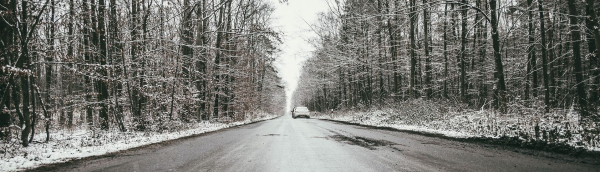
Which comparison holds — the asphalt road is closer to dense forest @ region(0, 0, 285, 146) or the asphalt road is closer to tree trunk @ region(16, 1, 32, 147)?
tree trunk @ region(16, 1, 32, 147)

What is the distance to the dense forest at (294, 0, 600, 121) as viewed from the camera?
10.9m

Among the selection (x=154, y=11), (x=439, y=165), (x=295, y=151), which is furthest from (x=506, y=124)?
(x=154, y=11)

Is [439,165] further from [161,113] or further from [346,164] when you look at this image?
[161,113]

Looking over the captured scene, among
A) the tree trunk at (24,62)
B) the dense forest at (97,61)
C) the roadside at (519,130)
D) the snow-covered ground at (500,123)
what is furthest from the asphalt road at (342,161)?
the dense forest at (97,61)

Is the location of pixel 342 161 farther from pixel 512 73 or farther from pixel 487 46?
pixel 487 46

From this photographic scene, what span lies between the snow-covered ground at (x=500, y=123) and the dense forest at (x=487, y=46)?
1.16ft

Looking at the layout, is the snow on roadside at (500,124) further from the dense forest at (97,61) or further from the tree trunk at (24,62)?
the tree trunk at (24,62)

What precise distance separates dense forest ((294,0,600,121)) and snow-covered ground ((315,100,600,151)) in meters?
0.35

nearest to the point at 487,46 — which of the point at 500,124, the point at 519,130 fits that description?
the point at 500,124

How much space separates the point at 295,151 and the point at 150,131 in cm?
805

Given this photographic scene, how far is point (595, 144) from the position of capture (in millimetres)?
Result: 6039

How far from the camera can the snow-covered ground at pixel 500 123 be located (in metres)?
6.77

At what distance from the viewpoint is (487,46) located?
2583cm

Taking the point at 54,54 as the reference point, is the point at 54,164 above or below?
below
